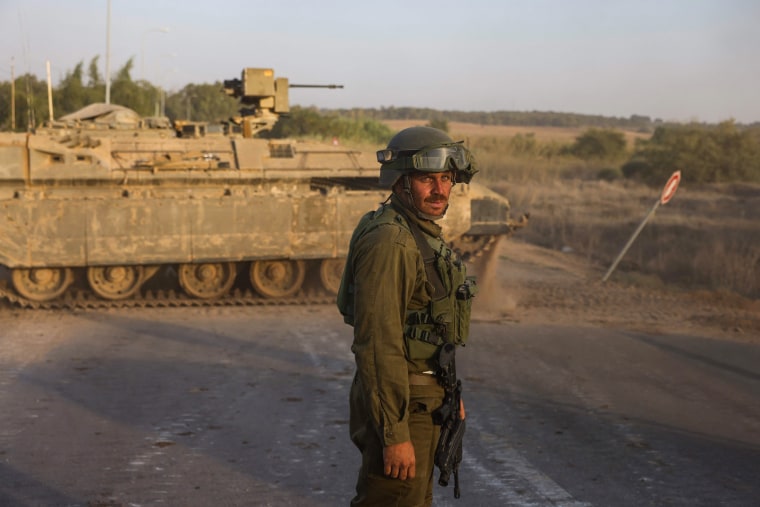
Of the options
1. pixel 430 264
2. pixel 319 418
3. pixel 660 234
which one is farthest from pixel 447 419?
pixel 660 234

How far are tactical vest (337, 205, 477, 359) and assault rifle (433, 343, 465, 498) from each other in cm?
6

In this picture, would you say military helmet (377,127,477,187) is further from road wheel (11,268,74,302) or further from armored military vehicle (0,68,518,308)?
road wheel (11,268,74,302)

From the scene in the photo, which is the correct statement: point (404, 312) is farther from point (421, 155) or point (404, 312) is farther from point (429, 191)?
point (421, 155)

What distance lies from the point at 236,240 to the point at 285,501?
8.49 meters

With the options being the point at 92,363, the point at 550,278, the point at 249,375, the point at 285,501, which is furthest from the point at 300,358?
the point at 550,278

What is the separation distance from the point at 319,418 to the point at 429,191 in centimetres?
366

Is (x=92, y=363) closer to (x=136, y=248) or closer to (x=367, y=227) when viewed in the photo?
(x=136, y=248)

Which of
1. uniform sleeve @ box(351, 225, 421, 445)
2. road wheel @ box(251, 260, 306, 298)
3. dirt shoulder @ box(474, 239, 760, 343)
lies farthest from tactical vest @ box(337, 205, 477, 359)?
road wheel @ box(251, 260, 306, 298)

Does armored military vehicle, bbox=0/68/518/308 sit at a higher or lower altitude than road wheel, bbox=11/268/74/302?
higher

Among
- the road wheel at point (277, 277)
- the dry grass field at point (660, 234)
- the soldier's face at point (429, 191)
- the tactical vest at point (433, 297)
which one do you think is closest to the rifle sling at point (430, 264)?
the tactical vest at point (433, 297)

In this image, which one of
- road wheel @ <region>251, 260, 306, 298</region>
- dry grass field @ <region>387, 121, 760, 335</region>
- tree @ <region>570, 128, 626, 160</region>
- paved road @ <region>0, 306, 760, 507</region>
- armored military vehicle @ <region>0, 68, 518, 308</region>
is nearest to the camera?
paved road @ <region>0, 306, 760, 507</region>

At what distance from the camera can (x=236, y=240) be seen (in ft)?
44.3

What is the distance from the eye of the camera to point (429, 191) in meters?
3.75

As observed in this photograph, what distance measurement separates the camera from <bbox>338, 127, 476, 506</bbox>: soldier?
3438mm
